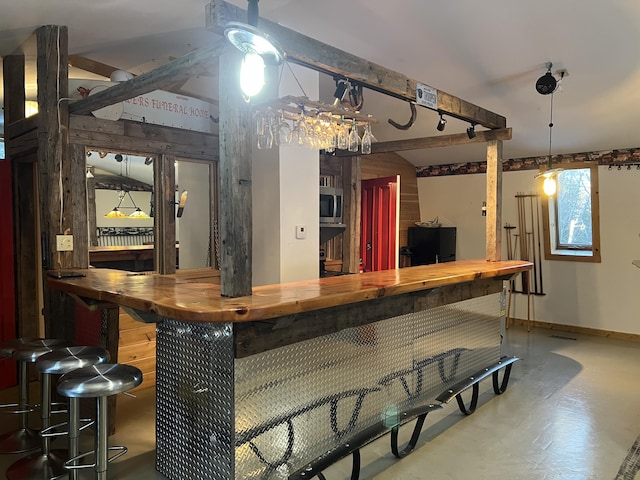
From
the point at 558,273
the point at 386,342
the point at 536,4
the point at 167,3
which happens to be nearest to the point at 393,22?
the point at 536,4

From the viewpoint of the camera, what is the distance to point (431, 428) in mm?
3326

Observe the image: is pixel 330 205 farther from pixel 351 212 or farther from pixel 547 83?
pixel 547 83

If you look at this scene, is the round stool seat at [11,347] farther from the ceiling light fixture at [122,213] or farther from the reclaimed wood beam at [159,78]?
the ceiling light fixture at [122,213]

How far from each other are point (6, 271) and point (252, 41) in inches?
132

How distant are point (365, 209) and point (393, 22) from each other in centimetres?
295

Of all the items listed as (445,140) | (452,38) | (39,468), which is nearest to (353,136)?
(452,38)

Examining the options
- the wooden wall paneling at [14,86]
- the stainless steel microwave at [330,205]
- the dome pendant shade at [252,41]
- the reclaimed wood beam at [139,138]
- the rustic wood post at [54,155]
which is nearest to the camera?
the dome pendant shade at [252,41]

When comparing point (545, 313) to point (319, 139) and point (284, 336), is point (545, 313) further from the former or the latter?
point (284, 336)

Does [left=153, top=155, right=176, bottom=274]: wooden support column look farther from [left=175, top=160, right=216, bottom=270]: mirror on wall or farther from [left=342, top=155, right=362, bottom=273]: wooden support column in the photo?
[left=342, top=155, right=362, bottom=273]: wooden support column

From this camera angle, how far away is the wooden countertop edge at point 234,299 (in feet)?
6.23

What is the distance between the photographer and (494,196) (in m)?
4.29

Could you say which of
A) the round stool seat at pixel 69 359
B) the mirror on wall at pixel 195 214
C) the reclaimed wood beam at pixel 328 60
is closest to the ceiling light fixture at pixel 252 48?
the reclaimed wood beam at pixel 328 60

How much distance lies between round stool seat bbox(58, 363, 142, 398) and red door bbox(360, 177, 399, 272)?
421 centimetres

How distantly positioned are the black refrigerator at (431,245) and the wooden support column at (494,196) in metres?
2.54
